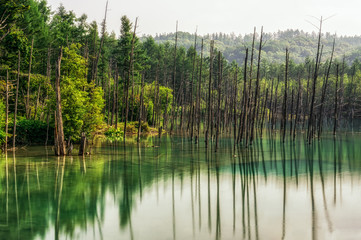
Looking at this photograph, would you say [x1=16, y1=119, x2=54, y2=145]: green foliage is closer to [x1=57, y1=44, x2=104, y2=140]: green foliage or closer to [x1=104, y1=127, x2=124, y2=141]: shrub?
[x1=57, y1=44, x2=104, y2=140]: green foliage

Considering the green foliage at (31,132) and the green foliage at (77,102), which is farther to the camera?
the green foliage at (31,132)

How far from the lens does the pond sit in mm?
11055

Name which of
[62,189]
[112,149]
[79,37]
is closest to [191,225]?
[62,189]

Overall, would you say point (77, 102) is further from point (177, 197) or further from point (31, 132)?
point (177, 197)

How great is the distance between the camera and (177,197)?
1541 cm

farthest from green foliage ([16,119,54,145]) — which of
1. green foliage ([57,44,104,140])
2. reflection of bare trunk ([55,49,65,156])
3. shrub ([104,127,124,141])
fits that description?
reflection of bare trunk ([55,49,65,156])

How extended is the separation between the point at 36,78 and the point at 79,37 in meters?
19.3

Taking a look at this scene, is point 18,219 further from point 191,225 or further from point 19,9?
point 19,9

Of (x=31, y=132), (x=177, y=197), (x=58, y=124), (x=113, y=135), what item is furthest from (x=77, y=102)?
(x=177, y=197)

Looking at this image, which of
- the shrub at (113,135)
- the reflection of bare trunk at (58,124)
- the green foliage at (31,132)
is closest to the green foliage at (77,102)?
the reflection of bare trunk at (58,124)

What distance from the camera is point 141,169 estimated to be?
851 inches

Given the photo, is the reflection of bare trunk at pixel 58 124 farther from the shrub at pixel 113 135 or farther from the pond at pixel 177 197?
the shrub at pixel 113 135

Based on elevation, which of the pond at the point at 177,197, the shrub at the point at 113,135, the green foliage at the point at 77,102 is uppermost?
the green foliage at the point at 77,102

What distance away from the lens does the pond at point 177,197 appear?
36.3ft
